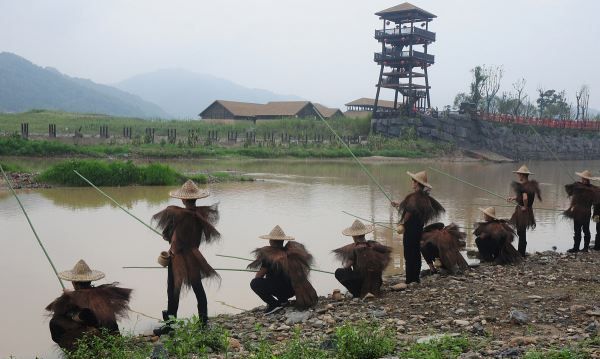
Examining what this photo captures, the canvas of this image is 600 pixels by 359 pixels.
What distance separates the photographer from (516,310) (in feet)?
17.6

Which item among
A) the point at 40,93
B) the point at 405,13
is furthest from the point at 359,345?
the point at 40,93

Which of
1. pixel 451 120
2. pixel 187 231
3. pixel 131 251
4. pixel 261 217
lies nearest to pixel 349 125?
pixel 451 120

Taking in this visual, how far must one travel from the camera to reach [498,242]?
8203 mm

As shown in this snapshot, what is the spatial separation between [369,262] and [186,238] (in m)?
2.01

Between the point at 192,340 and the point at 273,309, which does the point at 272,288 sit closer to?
the point at 273,309

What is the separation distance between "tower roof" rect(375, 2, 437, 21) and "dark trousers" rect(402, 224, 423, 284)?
41.2m

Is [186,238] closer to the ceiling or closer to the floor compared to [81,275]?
closer to the ceiling

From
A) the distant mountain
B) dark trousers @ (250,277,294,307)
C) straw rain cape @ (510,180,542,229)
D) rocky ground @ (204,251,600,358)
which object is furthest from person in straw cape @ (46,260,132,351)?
the distant mountain

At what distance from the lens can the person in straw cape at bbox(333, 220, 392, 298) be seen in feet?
21.3

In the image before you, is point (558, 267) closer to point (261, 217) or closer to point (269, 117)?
point (261, 217)

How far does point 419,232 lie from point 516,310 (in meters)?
2.02

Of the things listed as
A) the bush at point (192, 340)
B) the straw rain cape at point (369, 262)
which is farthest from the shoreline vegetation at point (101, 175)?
the bush at point (192, 340)

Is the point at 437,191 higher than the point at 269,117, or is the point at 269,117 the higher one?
the point at 269,117

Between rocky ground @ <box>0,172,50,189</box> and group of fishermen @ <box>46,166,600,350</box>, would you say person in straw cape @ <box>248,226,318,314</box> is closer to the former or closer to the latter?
group of fishermen @ <box>46,166,600,350</box>
